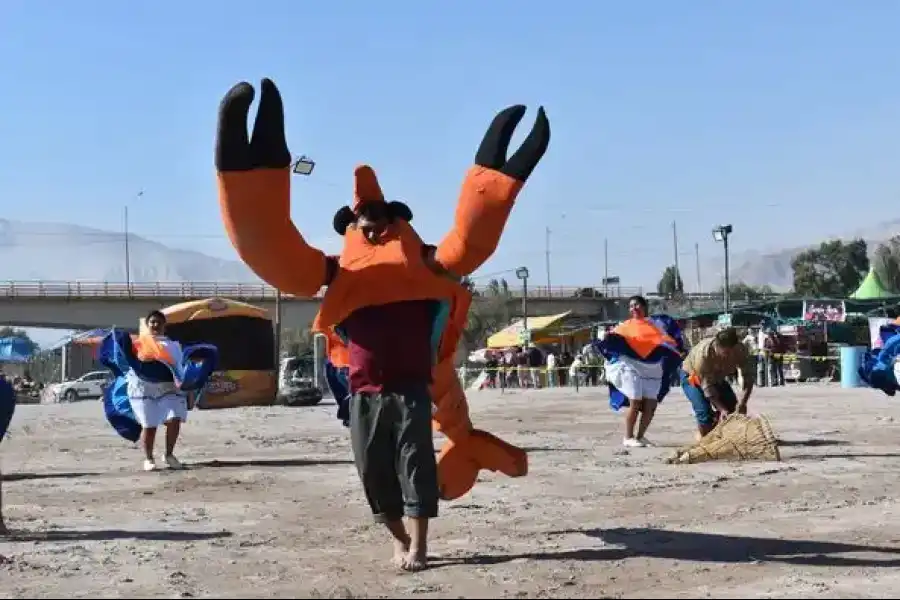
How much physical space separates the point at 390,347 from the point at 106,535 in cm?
262

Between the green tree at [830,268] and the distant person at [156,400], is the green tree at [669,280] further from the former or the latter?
the distant person at [156,400]

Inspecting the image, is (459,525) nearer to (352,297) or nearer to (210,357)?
(352,297)

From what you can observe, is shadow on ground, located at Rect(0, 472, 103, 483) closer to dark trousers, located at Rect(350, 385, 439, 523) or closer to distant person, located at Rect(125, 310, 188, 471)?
distant person, located at Rect(125, 310, 188, 471)

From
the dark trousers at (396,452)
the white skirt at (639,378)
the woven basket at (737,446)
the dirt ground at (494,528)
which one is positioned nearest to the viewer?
the dirt ground at (494,528)

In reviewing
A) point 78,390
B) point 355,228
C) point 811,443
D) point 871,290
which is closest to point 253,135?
point 355,228

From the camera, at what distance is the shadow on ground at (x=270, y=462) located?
41.8ft

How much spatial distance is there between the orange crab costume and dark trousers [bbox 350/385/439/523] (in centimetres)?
40

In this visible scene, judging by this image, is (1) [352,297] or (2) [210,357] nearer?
(1) [352,297]

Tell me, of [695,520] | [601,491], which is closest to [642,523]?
[695,520]

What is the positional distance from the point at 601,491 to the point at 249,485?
311 cm

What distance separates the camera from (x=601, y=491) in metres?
9.60

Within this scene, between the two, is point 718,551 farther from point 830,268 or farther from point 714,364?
point 830,268

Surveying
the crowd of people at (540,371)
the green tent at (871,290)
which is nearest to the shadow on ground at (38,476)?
the crowd of people at (540,371)

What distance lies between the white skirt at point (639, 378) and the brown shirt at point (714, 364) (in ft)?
2.45
